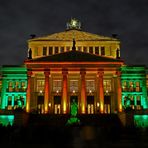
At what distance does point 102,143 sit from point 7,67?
51.6 metres

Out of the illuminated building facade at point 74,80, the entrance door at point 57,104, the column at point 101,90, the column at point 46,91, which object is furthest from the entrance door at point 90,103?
the column at point 46,91

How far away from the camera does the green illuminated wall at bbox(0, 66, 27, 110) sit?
6384cm

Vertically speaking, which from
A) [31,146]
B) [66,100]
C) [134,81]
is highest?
[134,81]

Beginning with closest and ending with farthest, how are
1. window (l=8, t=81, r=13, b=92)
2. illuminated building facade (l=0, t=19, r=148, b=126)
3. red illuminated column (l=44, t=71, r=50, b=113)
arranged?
red illuminated column (l=44, t=71, r=50, b=113), illuminated building facade (l=0, t=19, r=148, b=126), window (l=8, t=81, r=13, b=92)

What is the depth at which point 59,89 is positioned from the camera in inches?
2539

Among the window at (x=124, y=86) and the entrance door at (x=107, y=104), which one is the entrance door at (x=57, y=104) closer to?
the entrance door at (x=107, y=104)

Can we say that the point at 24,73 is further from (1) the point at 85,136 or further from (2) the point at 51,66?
(1) the point at 85,136

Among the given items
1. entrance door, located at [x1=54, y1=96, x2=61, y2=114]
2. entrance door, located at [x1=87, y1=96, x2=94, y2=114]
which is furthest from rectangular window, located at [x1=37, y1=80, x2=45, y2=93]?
entrance door, located at [x1=87, y1=96, x2=94, y2=114]

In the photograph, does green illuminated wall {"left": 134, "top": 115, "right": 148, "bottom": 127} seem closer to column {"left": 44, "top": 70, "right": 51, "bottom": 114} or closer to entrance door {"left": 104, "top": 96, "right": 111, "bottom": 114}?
entrance door {"left": 104, "top": 96, "right": 111, "bottom": 114}

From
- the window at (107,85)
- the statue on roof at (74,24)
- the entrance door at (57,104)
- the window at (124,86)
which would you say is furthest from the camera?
the statue on roof at (74,24)

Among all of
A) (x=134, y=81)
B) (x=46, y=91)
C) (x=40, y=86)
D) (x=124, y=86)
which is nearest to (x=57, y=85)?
(x=40, y=86)

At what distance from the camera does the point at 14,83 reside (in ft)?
213

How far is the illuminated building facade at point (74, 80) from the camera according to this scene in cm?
5888

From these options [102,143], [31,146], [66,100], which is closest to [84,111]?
[66,100]
